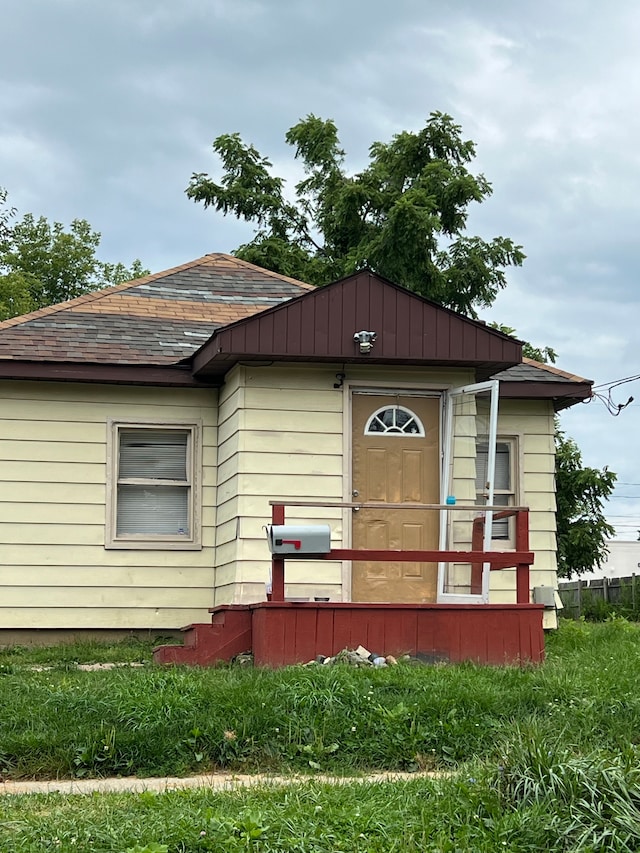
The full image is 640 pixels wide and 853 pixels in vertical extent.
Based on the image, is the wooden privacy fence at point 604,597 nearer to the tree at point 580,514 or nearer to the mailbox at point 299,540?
the tree at point 580,514

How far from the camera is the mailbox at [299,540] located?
9.94m

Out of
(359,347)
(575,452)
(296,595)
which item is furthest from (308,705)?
(575,452)

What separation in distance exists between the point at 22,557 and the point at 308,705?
5.58 meters

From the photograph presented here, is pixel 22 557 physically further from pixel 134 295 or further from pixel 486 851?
pixel 486 851

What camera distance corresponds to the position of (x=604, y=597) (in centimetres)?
2188

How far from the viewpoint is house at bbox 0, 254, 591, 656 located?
11805mm

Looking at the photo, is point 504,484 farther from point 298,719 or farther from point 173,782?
point 173,782

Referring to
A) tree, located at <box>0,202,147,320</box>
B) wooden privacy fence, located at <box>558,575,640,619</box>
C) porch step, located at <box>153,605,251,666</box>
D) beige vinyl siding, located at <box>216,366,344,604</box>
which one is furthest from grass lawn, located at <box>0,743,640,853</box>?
tree, located at <box>0,202,147,320</box>

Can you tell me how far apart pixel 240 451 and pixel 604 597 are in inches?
475

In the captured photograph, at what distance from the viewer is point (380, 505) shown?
1070 centimetres

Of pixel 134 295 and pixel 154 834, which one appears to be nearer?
pixel 154 834

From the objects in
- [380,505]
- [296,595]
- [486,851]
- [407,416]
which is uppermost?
[407,416]

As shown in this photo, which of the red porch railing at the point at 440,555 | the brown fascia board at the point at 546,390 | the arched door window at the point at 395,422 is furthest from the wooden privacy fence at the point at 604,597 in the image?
the red porch railing at the point at 440,555

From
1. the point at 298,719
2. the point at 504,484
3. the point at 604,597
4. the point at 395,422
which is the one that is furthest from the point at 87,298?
the point at 604,597
